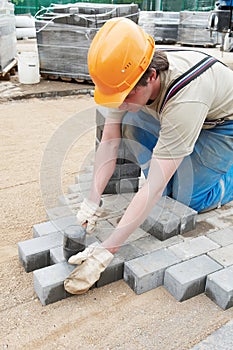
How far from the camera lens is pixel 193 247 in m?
2.58

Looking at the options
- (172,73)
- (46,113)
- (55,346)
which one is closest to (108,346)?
(55,346)

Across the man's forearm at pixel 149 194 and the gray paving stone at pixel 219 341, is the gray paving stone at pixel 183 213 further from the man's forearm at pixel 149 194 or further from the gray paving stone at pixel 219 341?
the gray paving stone at pixel 219 341

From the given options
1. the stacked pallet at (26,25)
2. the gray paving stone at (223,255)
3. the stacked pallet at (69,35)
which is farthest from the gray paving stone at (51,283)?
the stacked pallet at (26,25)

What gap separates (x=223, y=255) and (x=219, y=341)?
0.65m

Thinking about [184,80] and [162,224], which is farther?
[162,224]

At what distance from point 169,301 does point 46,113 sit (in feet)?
15.4

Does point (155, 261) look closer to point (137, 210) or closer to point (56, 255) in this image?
point (137, 210)

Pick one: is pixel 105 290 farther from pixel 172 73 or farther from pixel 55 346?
pixel 172 73

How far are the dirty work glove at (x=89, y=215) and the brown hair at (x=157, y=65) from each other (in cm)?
94

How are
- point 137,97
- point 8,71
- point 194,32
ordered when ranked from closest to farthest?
1. point 137,97
2. point 8,71
3. point 194,32

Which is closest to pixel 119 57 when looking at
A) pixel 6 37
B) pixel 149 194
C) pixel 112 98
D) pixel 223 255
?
pixel 112 98

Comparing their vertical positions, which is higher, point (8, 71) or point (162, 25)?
point (162, 25)

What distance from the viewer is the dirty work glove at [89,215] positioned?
2.65m

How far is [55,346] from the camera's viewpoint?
197cm
